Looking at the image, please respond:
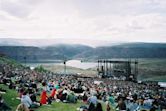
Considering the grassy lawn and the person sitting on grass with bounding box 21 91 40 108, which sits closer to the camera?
the person sitting on grass with bounding box 21 91 40 108

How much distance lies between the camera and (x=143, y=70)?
18125 cm

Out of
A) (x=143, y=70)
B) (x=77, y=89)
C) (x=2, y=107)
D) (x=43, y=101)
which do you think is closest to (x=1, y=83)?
(x=77, y=89)

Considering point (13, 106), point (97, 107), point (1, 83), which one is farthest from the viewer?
point (1, 83)

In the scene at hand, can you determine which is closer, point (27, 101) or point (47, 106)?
point (27, 101)

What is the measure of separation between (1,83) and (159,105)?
13719 millimetres

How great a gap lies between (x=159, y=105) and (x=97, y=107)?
969 centimetres

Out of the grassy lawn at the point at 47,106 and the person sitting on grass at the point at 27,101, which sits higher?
the person sitting on grass at the point at 27,101

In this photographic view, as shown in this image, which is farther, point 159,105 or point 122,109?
point 159,105

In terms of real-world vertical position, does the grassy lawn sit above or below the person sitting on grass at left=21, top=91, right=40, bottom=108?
below

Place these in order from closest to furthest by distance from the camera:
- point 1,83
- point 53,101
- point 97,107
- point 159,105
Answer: point 97,107
point 53,101
point 159,105
point 1,83

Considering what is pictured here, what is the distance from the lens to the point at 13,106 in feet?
76.9

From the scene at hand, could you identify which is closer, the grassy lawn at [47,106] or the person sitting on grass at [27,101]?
the person sitting on grass at [27,101]

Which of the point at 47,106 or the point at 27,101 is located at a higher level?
the point at 27,101

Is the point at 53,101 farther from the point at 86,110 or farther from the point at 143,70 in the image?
the point at 143,70
